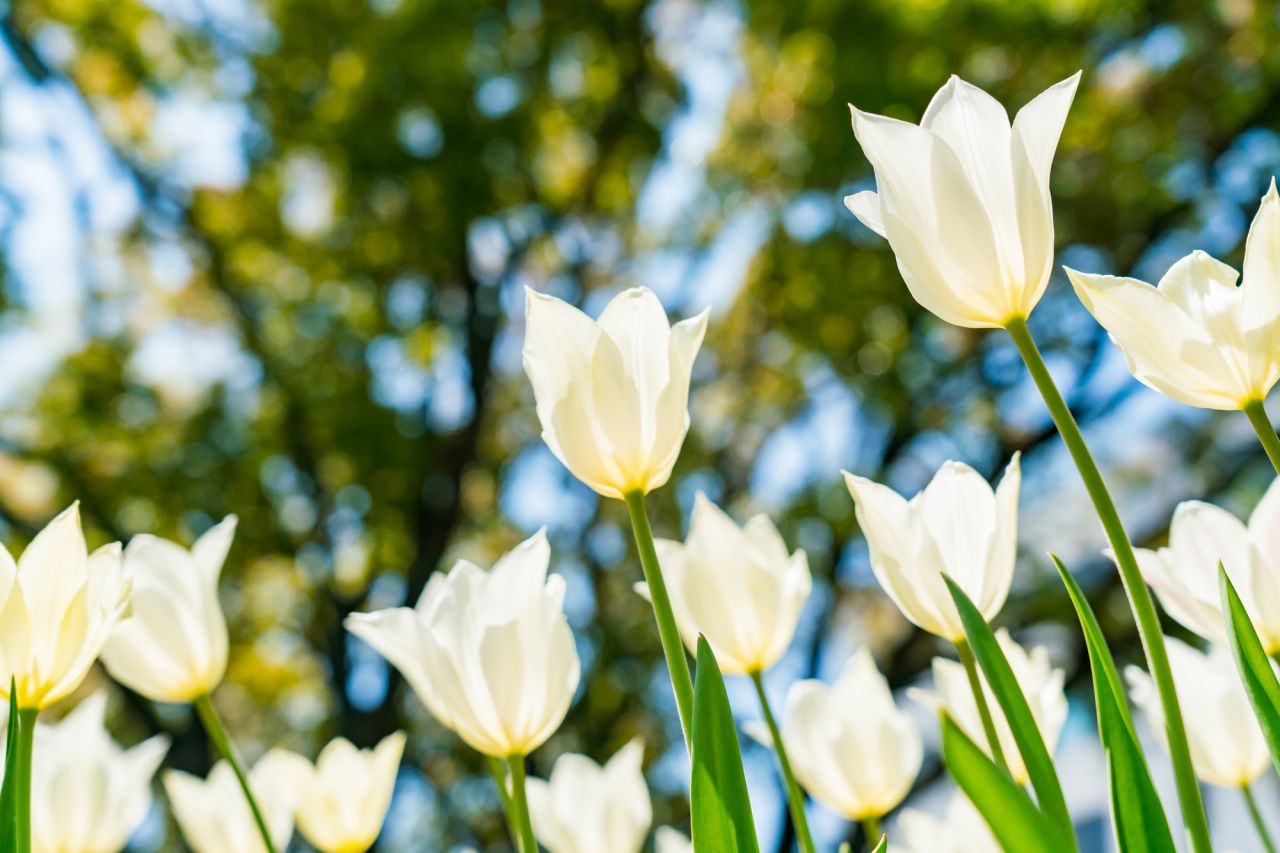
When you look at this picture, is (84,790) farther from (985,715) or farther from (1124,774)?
(1124,774)

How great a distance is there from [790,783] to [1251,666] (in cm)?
36

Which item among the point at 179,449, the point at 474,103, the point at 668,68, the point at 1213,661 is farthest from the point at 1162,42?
the point at 1213,661

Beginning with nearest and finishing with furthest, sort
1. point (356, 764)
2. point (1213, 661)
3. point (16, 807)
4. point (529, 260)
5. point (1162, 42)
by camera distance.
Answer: point (16, 807), point (1213, 661), point (356, 764), point (1162, 42), point (529, 260)

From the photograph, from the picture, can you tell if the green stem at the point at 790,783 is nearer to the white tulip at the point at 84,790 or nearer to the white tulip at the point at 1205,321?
the white tulip at the point at 1205,321

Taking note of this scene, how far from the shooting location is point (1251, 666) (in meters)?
0.60

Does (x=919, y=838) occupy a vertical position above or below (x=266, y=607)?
above

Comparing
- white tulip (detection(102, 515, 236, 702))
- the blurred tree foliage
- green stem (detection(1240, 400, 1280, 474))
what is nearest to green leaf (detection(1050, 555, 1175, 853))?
green stem (detection(1240, 400, 1280, 474))

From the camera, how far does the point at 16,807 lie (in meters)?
0.66

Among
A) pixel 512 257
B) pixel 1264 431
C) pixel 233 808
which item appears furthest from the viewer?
pixel 512 257

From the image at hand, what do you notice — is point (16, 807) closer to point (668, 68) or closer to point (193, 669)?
point (193, 669)

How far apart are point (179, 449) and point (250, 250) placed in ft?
5.63

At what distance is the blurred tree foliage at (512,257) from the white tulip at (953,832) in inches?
247

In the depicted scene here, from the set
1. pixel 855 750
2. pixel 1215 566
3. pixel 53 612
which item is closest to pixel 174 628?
pixel 53 612

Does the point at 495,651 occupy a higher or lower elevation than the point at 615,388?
lower
